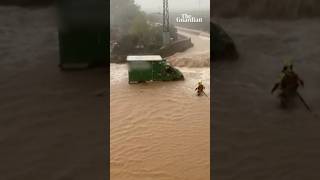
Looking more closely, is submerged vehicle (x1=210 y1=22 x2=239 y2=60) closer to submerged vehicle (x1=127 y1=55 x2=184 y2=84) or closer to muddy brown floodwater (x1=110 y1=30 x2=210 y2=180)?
muddy brown floodwater (x1=110 y1=30 x2=210 y2=180)

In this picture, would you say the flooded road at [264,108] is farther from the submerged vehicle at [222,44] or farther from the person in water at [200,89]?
the person in water at [200,89]

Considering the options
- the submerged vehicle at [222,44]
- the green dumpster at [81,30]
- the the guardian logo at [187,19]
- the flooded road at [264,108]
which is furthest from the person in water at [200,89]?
the green dumpster at [81,30]

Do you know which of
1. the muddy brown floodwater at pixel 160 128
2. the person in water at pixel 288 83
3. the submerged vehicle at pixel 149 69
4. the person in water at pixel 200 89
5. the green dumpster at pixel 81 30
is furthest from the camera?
the person in water at pixel 200 89

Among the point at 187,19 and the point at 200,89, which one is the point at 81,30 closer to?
the point at 187,19

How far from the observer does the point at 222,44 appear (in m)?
3.18

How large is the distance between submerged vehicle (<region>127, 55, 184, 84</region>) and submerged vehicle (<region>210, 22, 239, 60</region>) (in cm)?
52

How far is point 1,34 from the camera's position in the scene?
3.00 m

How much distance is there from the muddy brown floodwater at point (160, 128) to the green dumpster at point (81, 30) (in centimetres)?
47

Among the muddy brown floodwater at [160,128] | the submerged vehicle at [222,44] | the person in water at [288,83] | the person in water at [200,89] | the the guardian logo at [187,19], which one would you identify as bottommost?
the muddy brown floodwater at [160,128]

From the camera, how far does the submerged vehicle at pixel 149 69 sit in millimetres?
3357

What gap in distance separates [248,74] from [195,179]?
129 cm

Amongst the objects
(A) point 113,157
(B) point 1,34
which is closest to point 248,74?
(A) point 113,157

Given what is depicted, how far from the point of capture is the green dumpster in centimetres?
307

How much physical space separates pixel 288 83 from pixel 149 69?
1338 mm
